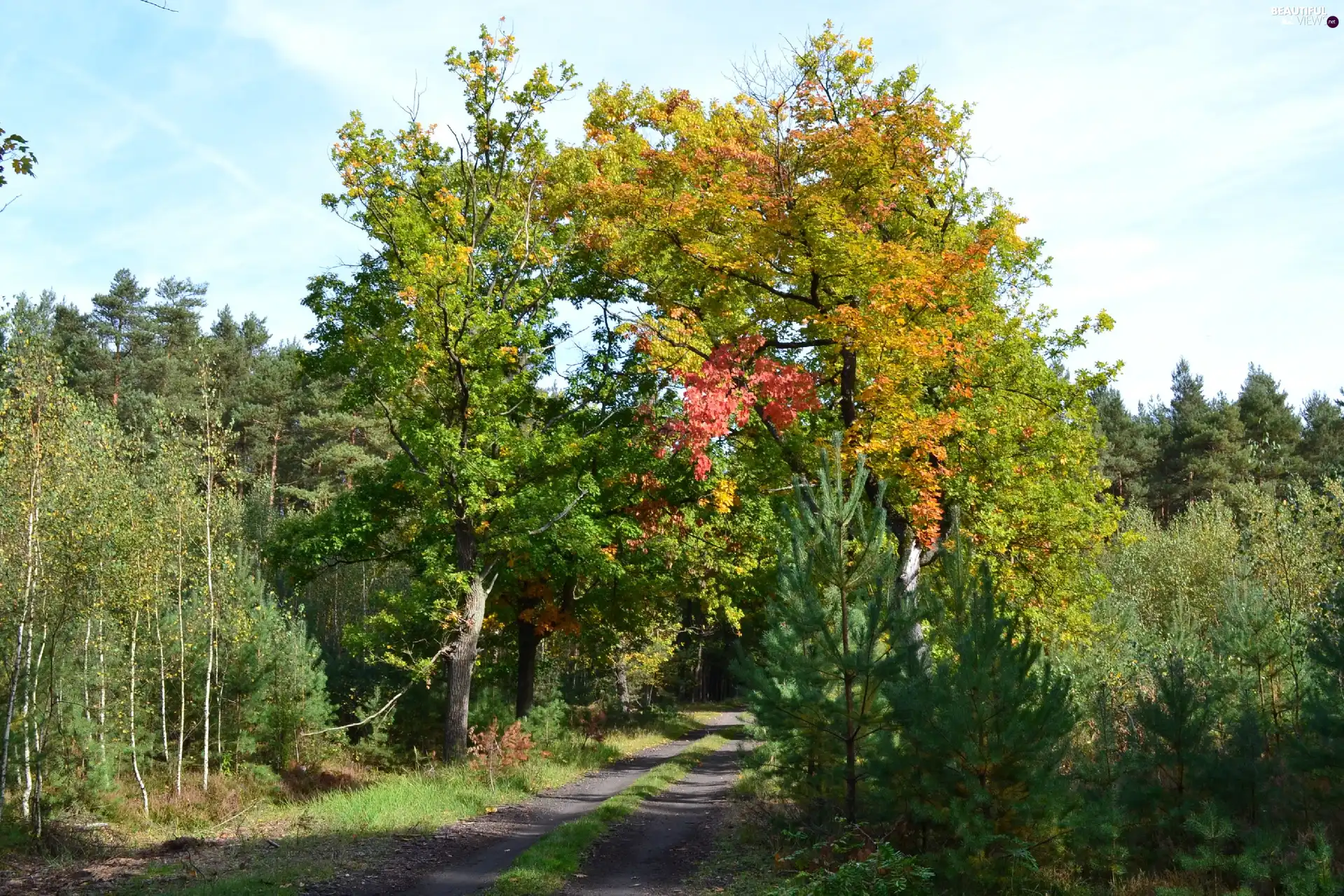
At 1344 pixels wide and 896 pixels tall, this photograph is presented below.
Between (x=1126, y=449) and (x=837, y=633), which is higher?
(x=1126, y=449)

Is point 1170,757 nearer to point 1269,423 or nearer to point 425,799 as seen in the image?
point 425,799

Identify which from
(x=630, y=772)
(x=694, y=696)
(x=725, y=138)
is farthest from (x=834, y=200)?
(x=694, y=696)

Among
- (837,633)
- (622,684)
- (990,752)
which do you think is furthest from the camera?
(622,684)

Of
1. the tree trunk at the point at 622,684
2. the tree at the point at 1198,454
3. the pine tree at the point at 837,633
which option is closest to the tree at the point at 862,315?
the pine tree at the point at 837,633

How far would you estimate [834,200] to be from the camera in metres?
15.9

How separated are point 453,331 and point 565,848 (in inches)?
427

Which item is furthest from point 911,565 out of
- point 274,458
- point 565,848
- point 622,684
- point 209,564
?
point 274,458

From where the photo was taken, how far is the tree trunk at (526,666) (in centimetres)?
2559

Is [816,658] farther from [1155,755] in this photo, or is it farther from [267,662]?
[267,662]

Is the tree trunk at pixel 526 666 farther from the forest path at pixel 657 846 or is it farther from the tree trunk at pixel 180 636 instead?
the tree trunk at pixel 180 636

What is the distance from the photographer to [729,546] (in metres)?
25.1

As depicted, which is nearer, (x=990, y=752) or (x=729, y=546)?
(x=990, y=752)

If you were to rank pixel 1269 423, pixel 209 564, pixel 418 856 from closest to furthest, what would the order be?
pixel 418 856 < pixel 209 564 < pixel 1269 423

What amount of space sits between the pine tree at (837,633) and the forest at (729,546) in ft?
0.17
